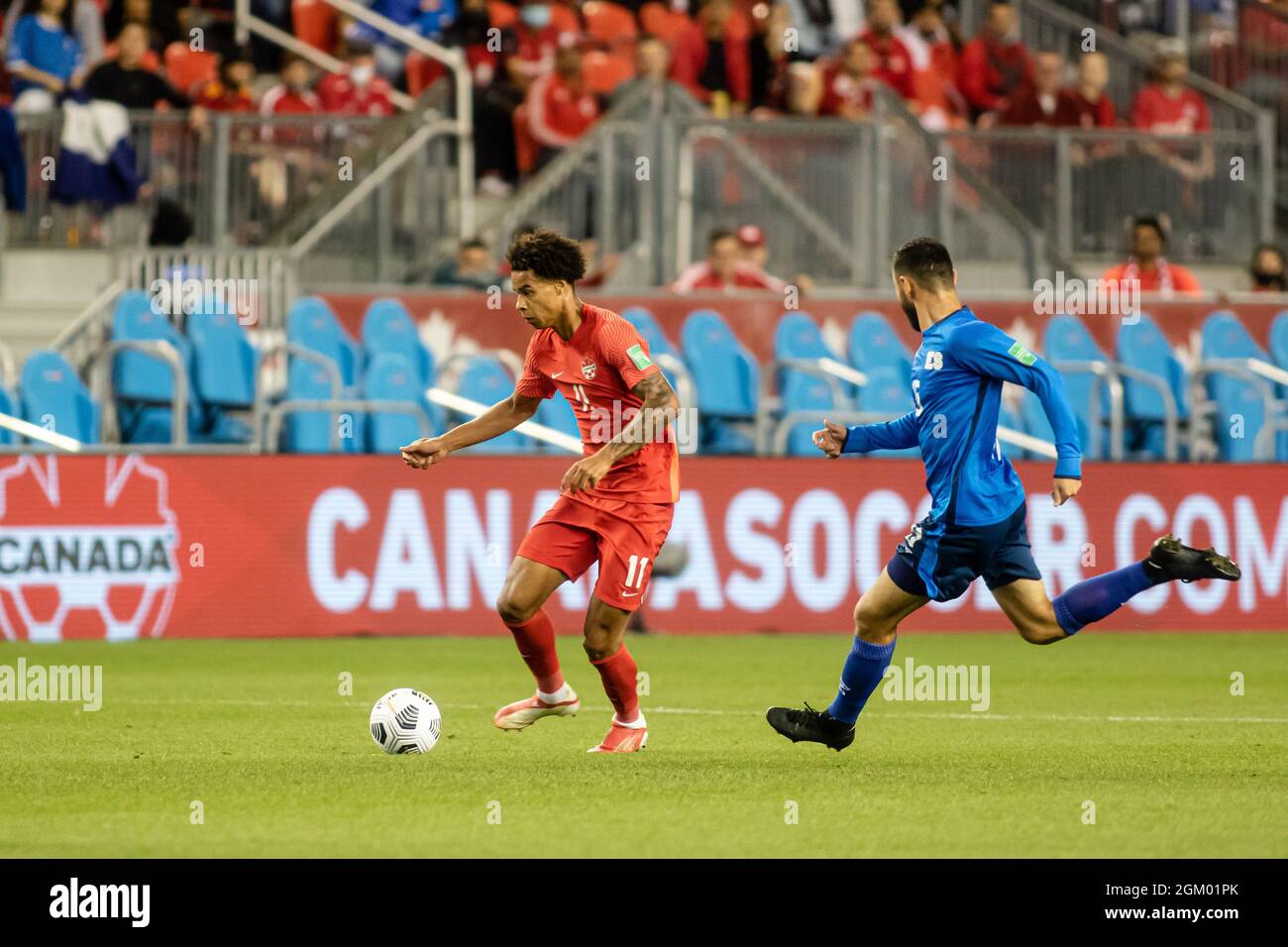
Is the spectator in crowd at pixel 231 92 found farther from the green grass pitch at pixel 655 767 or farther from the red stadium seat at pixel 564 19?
the green grass pitch at pixel 655 767

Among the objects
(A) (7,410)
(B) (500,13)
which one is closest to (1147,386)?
(B) (500,13)

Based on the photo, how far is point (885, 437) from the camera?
927 cm

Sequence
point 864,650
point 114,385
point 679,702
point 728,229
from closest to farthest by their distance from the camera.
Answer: point 864,650, point 679,702, point 114,385, point 728,229

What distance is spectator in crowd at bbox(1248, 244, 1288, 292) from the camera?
62.6ft

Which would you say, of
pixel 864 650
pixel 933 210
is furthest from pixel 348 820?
pixel 933 210

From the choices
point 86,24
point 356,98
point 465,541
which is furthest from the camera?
point 86,24

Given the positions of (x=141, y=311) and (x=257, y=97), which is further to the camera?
(x=257, y=97)

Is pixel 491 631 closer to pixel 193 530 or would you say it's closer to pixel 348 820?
pixel 193 530

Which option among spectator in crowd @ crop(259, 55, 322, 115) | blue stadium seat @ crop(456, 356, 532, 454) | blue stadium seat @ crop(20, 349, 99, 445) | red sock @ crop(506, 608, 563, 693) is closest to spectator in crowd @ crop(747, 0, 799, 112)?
spectator in crowd @ crop(259, 55, 322, 115)

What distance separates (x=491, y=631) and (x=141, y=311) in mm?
3661

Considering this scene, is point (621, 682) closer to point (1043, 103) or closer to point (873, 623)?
point (873, 623)

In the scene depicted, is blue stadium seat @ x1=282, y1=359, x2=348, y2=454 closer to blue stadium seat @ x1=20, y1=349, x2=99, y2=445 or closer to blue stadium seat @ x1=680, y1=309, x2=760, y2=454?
blue stadium seat @ x1=20, y1=349, x2=99, y2=445

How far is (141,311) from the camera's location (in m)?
16.4

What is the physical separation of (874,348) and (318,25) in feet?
23.5
